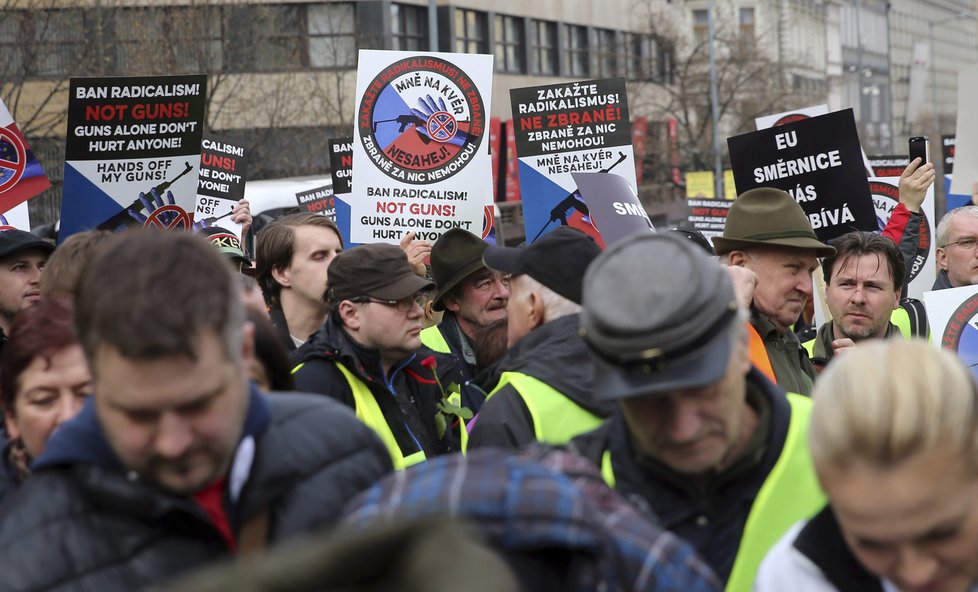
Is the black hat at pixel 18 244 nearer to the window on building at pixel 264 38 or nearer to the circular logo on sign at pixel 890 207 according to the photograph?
the circular logo on sign at pixel 890 207

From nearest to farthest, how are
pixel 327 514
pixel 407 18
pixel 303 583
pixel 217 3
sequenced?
pixel 303 583 < pixel 327 514 < pixel 217 3 < pixel 407 18

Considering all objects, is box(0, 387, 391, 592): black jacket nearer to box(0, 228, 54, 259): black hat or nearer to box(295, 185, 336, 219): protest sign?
box(0, 228, 54, 259): black hat

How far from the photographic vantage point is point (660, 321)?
2.47 m

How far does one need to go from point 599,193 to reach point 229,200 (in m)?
6.52

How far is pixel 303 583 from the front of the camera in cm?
149

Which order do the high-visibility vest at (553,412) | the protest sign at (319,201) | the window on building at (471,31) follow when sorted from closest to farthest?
the high-visibility vest at (553,412) → the protest sign at (319,201) → the window on building at (471,31)

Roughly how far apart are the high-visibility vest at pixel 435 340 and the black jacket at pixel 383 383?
128cm

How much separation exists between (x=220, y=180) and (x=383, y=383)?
7635 mm

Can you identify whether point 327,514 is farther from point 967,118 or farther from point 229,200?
point 229,200

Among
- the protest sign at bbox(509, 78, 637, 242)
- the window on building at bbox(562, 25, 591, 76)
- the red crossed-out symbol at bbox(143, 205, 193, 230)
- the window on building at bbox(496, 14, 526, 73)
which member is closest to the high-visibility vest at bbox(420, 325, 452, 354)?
the red crossed-out symbol at bbox(143, 205, 193, 230)

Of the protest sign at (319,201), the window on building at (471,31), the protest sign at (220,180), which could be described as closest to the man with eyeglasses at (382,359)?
the protest sign at (220,180)

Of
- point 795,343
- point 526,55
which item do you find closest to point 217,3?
point 526,55

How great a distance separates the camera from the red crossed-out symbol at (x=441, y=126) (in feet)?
27.6

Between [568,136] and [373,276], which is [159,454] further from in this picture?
[568,136]
